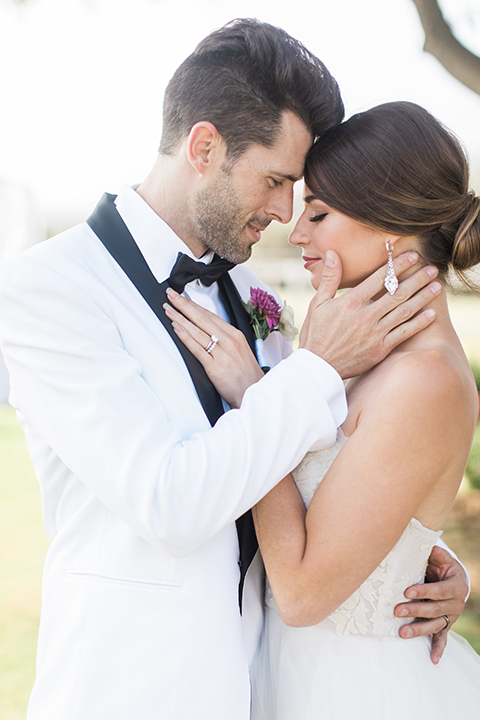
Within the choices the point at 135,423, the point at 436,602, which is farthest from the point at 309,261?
the point at 436,602

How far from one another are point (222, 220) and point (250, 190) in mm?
141

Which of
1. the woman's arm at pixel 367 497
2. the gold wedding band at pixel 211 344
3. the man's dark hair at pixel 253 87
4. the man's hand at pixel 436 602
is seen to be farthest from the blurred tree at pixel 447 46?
the man's hand at pixel 436 602

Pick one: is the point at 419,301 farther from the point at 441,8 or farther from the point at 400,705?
the point at 441,8

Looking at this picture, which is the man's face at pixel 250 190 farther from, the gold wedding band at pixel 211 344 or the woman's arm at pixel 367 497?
the woman's arm at pixel 367 497

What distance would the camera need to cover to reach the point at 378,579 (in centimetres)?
178

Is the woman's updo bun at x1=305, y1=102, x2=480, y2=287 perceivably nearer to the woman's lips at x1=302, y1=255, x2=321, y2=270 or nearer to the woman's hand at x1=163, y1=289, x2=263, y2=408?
the woman's lips at x1=302, y1=255, x2=321, y2=270

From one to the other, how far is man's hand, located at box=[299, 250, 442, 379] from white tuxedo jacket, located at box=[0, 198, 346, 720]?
189mm

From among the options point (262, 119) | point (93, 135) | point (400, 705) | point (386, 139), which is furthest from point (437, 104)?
point (93, 135)

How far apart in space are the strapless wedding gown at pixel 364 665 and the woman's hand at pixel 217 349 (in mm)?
325

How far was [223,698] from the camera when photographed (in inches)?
61.2

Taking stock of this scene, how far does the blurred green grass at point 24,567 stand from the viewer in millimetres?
4004

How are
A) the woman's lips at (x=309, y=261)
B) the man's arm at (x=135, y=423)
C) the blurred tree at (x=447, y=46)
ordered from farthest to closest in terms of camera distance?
the blurred tree at (x=447, y=46)
the woman's lips at (x=309, y=261)
the man's arm at (x=135, y=423)

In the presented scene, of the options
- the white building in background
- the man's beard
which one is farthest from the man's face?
the white building in background

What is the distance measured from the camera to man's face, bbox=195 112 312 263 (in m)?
2.00
